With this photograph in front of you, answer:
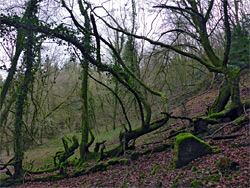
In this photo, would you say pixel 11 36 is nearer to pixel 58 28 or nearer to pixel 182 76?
pixel 58 28

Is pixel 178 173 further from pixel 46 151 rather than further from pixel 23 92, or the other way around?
pixel 46 151

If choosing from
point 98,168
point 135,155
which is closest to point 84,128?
point 98,168

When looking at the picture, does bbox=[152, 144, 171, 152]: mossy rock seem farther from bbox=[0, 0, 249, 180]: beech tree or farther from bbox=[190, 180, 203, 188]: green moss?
bbox=[190, 180, 203, 188]: green moss

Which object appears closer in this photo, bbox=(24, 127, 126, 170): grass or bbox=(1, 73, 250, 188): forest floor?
bbox=(1, 73, 250, 188): forest floor

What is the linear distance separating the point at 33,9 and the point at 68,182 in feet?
24.0

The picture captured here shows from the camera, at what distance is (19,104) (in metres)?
8.27

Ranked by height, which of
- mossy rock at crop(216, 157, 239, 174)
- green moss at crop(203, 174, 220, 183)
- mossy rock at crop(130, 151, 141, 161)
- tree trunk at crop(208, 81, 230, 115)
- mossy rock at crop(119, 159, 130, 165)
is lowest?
mossy rock at crop(119, 159, 130, 165)

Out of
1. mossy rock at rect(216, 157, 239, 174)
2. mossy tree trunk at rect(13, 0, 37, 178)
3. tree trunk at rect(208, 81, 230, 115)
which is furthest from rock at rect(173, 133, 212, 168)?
mossy tree trunk at rect(13, 0, 37, 178)

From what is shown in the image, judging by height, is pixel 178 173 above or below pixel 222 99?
below

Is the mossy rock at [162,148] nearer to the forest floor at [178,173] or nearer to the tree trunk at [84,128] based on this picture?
the forest floor at [178,173]

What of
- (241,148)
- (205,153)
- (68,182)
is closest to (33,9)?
(68,182)

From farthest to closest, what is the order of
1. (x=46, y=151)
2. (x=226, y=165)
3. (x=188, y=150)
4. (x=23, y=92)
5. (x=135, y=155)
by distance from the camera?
1. (x=46, y=151)
2. (x=23, y=92)
3. (x=135, y=155)
4. (x=188, y=150)
5. (x=226, y=165)

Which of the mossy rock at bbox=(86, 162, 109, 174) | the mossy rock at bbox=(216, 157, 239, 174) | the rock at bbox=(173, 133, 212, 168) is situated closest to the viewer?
the mossy rock at bbox=(216, 157, 239, 174)

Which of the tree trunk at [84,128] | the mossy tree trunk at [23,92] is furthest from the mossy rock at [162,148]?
the mossy tree trunk at [23,92]
